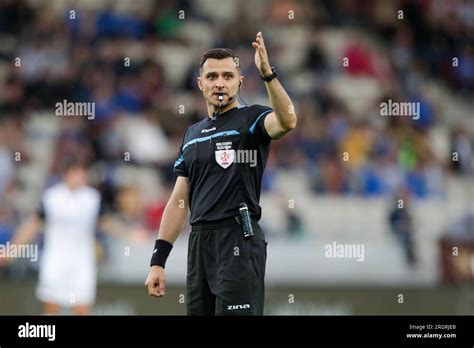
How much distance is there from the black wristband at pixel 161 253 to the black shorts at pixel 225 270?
0.28 metres

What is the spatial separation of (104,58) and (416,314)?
20.2ft

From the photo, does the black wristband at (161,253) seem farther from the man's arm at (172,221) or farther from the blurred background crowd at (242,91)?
the blurred background crowd at (242,91)

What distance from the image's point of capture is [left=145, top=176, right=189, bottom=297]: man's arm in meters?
7.32

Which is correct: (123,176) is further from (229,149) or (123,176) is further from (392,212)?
(229,149)

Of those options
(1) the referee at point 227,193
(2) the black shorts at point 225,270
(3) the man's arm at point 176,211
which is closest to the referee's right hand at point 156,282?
(1) the referee at point 227,193

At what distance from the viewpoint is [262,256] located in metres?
7.20

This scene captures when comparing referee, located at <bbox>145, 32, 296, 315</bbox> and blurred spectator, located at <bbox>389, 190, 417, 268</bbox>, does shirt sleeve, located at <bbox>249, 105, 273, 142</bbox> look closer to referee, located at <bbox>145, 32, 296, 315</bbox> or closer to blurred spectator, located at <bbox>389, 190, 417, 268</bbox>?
referee, located at <bbox>145, 32, 296, 315</bbox>

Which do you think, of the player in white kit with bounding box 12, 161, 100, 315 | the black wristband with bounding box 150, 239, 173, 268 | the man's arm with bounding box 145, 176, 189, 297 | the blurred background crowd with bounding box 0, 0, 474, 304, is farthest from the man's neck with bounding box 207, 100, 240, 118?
the blurred background crowd with bounding box 0, 0, 474, 304

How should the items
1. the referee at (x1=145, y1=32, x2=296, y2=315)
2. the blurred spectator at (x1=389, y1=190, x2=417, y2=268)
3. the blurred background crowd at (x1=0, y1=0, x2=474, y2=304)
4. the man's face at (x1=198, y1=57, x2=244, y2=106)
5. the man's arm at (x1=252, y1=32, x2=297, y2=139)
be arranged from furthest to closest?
the blurred background crowd at (x1=0, y1=0, x2=474, y2=304) → the blurred spectator at (x1=389, y1=190, x2=417, y2=268) → the man's face at (x1=198, y1=57, x2=244, y2=106) → the referee at (x1=145, y1=32, x2=296, y2=315) → the man's arm at (x1=252, y1=32, x2=297, y2=139)

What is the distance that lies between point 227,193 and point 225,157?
0.24 meters

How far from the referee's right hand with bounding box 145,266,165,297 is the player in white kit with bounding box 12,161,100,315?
198 inches

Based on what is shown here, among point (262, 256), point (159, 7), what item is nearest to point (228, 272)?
point (262, 256)

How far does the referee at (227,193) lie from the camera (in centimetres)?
702

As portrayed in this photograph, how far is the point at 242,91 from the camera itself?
15320 millimetres
